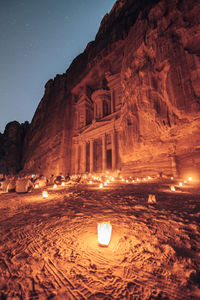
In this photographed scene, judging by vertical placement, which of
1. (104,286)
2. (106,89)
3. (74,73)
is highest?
(74,73)

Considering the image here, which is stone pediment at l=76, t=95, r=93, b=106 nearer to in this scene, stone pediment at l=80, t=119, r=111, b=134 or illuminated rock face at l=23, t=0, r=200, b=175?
stone pediment at l=80, t=119, r=111, b=134

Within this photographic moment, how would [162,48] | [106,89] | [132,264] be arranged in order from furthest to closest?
[106,89] → [162,48] → [132,264]

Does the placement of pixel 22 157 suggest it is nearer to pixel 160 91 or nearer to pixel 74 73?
pixel 74 73

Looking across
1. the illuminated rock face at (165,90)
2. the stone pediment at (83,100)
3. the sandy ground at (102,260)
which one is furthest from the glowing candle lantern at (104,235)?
the stone pediment at (83,100)

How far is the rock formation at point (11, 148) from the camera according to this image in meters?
33.3

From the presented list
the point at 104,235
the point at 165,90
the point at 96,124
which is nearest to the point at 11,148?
the point at 96,124

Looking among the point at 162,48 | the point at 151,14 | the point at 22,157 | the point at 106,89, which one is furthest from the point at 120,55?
the point at 22,157

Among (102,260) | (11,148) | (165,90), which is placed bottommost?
(102,260)

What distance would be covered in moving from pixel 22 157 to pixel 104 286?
1570 inches

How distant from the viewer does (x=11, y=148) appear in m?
34.4

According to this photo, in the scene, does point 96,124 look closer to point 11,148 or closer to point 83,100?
point 83,100

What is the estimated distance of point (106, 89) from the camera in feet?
83.0

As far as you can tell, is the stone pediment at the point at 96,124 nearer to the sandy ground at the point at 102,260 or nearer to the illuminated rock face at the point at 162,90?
the illuminated rock face at the point at 162,90

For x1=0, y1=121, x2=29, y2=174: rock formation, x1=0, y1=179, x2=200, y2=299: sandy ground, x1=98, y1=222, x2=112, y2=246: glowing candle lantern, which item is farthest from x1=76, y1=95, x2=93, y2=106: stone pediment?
x1=98, y1=222, x2=112, y2=246: glowing candle lantern
